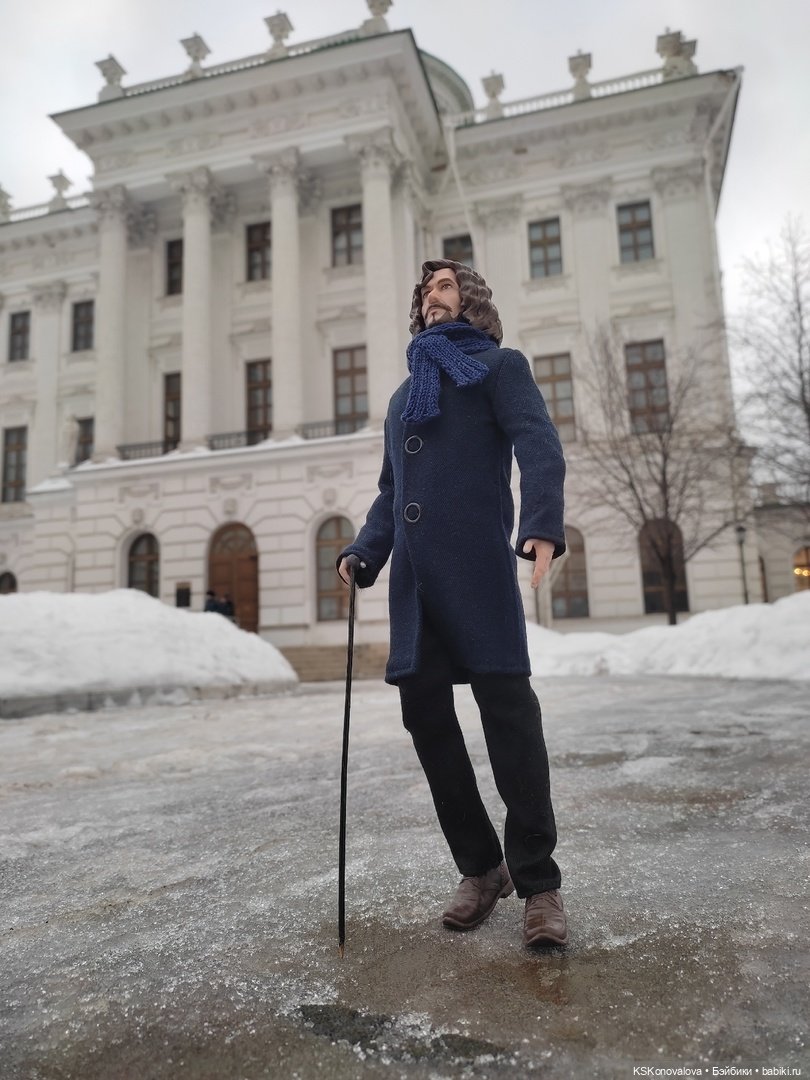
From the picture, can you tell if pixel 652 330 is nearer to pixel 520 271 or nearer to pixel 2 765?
pixel 520 271

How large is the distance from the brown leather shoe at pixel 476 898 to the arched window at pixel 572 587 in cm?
2009

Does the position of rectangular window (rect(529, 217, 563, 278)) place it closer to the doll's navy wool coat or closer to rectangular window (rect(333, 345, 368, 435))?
rectangular window (rect(333, 345, 368, 435))

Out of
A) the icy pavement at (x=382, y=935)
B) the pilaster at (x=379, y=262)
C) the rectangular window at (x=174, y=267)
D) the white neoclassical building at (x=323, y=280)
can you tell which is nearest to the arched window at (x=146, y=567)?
the white neoclassical building at (x=323, y=280)

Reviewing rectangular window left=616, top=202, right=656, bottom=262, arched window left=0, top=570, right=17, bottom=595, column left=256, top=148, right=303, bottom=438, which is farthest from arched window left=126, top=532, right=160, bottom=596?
rectangular window left=616, top=202, right=656, bottom=262

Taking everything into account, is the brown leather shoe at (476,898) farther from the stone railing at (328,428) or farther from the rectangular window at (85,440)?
the rectangular window at (85,440)

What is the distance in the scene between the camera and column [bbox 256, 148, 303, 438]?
72.5 ft

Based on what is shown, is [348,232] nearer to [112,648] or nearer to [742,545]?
[742,545]

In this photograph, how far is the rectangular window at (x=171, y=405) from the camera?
2517cm

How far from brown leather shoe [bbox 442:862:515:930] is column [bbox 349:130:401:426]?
65.0 feet

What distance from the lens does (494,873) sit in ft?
6.73

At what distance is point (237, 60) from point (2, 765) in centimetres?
2503

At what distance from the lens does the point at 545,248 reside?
24531mm

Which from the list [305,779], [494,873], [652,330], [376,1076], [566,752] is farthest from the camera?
[652,330]

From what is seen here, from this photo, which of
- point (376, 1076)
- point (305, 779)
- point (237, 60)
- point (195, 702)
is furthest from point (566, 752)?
point (237, 60)
